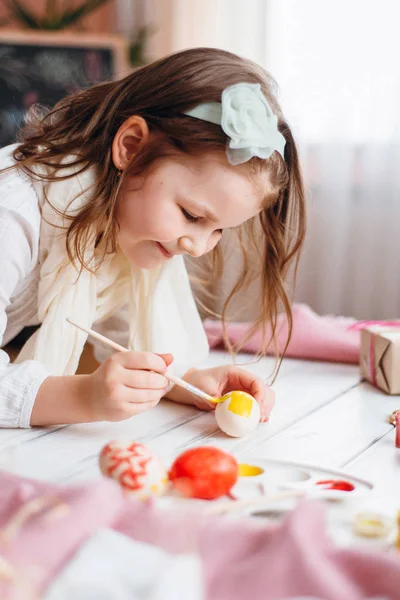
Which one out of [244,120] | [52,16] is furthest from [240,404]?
[52,16]

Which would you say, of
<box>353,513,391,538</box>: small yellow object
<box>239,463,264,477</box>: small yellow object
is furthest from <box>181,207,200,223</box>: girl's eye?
<box>353,513,391,538</box>: small yellow object

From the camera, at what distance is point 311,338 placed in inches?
54.2

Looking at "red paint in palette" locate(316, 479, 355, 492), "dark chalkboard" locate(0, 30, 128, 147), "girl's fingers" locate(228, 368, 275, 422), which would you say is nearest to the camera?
"red paint in palette" locate(316, 479, 355, 492)

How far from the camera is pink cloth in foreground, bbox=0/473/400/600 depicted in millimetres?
501

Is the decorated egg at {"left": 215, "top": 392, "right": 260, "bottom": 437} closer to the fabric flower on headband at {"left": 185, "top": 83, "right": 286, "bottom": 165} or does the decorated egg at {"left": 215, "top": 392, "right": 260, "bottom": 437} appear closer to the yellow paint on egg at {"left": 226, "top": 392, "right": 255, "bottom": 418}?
the yellow paint on egg at {"left": 226, "top": 392, "right": 255, "bottom": 418}

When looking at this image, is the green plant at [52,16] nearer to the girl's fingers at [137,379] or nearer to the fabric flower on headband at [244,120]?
the fabric flower on headband at [244,120]

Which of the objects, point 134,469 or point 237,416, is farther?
point 237,416

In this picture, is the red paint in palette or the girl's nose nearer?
the red paint in palette

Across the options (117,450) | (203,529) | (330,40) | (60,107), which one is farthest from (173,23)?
(203,529)

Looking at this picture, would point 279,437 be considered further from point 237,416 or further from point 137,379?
point 137,379

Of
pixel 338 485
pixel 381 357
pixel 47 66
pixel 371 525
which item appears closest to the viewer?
pixel 371 525

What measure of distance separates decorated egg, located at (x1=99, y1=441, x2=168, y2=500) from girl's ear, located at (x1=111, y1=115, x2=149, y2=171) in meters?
0.44

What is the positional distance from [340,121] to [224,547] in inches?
77.4

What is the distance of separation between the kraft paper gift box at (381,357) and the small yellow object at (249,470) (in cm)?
37
